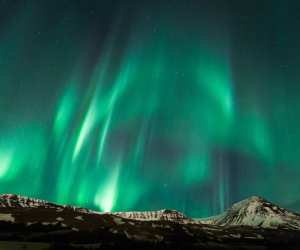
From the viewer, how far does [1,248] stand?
478 ft

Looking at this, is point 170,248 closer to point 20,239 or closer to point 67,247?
point 67,247

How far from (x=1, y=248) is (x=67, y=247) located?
3824 centimetres

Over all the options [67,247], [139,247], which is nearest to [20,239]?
[67,247]

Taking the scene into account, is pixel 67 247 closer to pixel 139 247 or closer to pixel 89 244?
pixel 89 244

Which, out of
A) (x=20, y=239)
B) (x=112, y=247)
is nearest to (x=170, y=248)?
(x=112, y=247)

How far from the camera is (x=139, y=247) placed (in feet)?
655

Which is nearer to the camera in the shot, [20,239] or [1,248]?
[1,248]

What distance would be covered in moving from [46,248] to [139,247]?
2238 inches

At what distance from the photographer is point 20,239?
197500 millimetres

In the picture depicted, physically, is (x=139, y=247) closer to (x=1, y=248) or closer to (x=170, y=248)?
(x=170, y=248)

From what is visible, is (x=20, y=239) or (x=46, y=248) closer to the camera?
(x=46, y=248)

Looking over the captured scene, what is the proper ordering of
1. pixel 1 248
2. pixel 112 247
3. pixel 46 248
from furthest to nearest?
pixel 112 247
pixel 46 248
pixel 1 248

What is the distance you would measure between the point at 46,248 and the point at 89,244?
125 ft

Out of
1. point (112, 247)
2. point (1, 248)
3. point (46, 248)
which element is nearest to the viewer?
point (1, 248)
